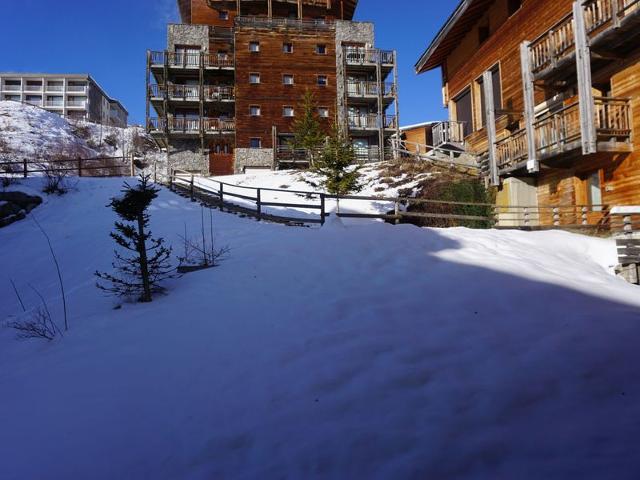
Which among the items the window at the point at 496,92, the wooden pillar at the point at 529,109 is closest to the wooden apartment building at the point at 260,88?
the window at the point at 496,92

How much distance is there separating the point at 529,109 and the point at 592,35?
2.44 metres

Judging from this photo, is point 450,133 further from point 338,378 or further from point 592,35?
point 338,378

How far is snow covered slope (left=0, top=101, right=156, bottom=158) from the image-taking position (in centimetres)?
3569

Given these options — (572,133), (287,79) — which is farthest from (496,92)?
(287,79)

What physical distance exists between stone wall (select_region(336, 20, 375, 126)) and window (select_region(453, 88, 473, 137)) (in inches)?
513

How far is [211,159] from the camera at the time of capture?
1276 inches

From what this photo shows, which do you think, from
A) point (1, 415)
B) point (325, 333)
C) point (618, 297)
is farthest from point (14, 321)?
point (618, 297)

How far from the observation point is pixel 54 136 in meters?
40.1

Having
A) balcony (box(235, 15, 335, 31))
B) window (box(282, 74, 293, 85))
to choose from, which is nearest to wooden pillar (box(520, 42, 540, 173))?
window (box(282, 74, 293, 85))

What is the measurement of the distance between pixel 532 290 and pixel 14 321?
8053 millimetres

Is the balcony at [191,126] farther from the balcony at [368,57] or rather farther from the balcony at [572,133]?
the balcony at [572,133]

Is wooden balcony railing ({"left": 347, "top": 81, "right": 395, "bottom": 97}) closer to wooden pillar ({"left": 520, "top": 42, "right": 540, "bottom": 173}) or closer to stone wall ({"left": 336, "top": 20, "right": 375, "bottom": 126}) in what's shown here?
stone wall ({"left": 336, "top": 20, "right": 375, "bottom": 126})

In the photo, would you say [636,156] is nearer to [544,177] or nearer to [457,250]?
[544,177]

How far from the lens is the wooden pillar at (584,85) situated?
10.7 meters
